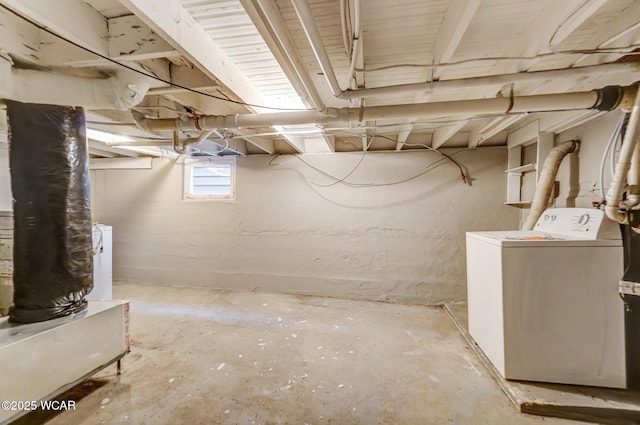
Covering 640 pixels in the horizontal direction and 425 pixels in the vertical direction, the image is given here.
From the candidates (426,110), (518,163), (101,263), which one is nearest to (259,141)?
(426,110)

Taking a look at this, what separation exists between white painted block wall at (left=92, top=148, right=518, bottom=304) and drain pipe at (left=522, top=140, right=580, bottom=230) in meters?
0.87

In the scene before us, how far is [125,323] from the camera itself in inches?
76.8

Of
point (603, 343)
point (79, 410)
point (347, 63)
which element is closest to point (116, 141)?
point (79, 410)

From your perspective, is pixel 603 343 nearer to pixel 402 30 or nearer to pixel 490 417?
pixel 490 417

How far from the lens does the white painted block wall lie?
3.33 metres

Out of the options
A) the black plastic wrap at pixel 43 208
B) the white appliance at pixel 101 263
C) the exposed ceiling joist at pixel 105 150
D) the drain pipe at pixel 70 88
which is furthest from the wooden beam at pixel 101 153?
the drain pipe at pixel 70 88

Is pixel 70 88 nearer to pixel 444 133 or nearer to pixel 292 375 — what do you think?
pixel 292 375

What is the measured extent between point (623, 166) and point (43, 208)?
10.7 ft

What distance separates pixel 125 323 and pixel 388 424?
188cm

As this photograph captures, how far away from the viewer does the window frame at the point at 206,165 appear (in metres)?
3.88

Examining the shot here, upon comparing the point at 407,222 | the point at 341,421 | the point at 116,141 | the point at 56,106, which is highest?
the point at 116,141

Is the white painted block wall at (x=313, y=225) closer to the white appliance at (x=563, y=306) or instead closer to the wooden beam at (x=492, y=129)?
the wooden beam at (x=492, y=129)

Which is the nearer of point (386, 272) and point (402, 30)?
point (402, 30)

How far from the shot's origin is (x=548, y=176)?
2.31 m
